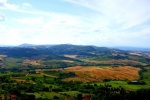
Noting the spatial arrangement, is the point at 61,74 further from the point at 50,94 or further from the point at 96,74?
the point at 50,94

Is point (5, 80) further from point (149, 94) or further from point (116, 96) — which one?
point (149, 94)

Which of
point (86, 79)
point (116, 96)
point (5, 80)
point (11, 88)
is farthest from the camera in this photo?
point (86, 79)

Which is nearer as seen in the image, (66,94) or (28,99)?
(28,99)

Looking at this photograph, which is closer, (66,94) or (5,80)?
(66,94)

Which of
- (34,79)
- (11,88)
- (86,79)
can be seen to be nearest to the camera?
(11,88)

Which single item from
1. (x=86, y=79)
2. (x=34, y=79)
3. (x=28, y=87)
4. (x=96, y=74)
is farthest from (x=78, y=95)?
(x=96, y=74)

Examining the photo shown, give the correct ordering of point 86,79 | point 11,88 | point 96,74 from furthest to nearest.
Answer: point 96,74, point 86,79, point 11,88

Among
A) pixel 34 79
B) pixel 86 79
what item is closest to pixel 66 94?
pixel 34 79

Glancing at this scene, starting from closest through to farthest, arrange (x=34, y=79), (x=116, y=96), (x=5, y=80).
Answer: (x=116, y=96) < (x=5, y=80) < (x=34, y=79)
